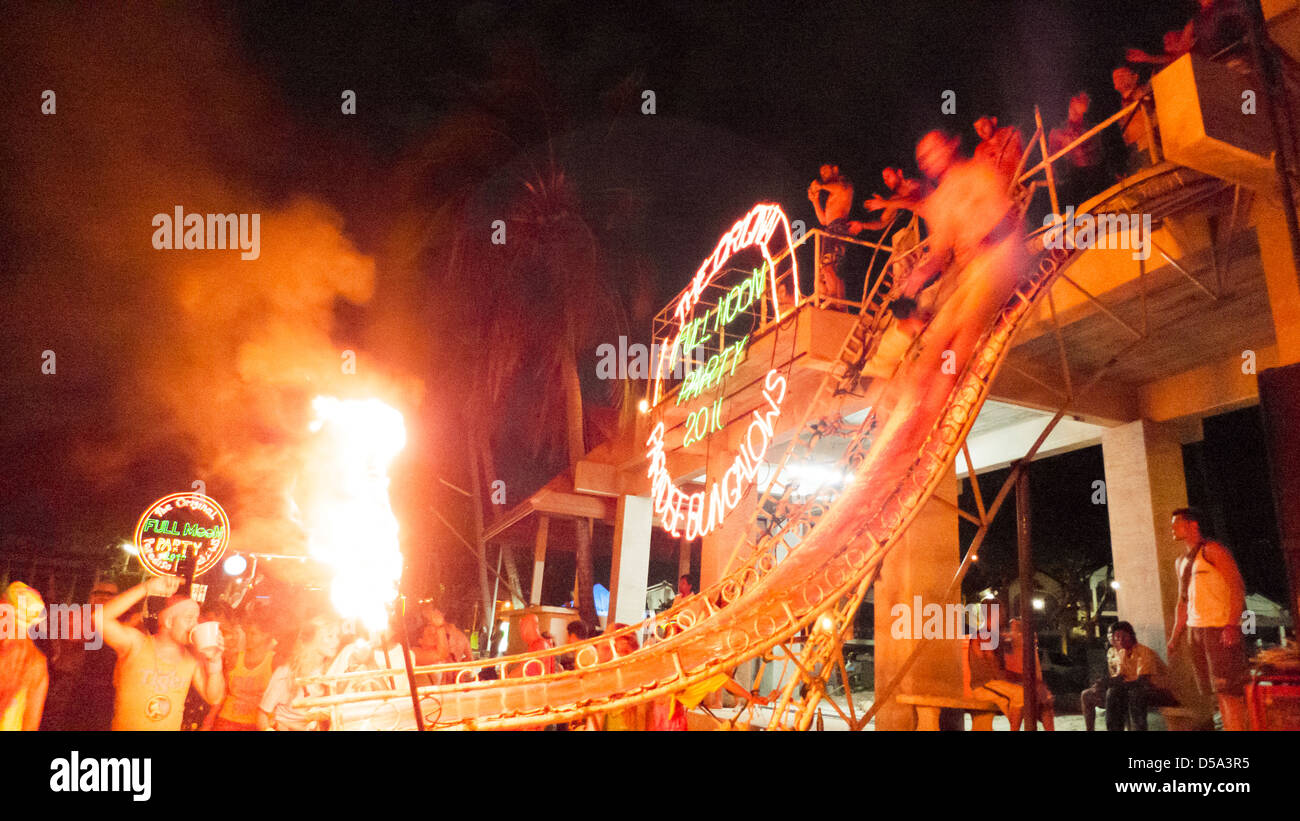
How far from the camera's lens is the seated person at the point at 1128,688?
7141 millimetres

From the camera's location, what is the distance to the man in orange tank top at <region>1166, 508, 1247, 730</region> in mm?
6359

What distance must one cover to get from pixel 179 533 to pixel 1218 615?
12.9 meters

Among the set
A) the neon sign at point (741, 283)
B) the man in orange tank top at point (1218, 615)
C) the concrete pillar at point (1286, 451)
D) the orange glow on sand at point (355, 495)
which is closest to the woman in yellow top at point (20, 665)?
the orange glow on sand at point (355, 495)

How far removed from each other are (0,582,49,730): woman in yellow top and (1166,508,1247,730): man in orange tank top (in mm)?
10063

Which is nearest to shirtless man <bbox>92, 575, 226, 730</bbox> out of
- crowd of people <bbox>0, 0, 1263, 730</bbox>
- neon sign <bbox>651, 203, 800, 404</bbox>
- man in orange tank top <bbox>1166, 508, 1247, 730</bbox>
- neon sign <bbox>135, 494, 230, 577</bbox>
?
crowd of people <bbox>0, 0, 1263, 730</bbox>

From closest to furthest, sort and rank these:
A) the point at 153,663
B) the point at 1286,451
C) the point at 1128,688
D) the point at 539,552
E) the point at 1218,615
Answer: the point at 1286,451
the point at 1218,615
the point at 153,663
the point at 1128,688
the point at 539,552

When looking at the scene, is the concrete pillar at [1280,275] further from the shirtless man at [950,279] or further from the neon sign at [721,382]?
the neon sign at [721,382]

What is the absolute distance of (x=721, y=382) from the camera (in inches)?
496

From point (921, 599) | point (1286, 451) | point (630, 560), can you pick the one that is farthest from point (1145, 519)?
point (630, 560)

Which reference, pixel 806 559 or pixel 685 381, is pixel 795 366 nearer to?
pixel 685 381

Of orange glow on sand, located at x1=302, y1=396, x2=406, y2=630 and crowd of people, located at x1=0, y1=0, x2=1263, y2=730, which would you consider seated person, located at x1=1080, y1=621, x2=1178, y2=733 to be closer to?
crowd of people, located at x1=0, y1=0, x2=1263, y2=730

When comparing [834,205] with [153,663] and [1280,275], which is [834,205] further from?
[153,663]
